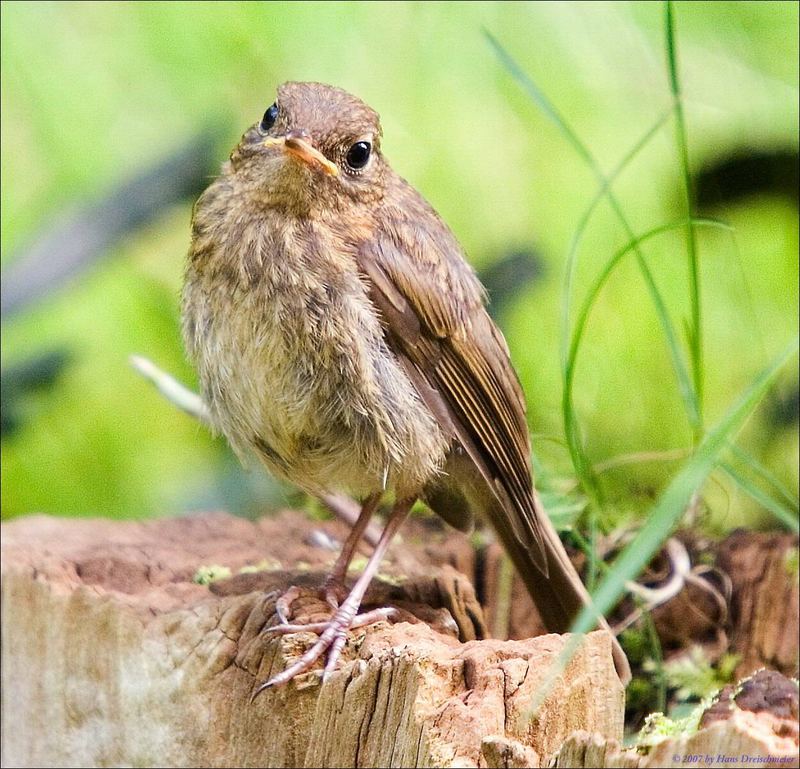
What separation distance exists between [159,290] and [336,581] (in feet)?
7.91

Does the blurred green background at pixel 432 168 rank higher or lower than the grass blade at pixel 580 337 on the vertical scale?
higher

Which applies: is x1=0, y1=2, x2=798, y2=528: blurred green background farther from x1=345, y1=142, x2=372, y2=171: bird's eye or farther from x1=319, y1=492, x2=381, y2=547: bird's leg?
x1=345, y1=142, x2=372, y2=171: bird's eye

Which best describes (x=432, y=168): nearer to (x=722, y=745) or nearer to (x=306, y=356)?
(x=306, y=356)

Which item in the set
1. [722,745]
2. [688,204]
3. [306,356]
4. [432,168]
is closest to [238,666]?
[306,356]

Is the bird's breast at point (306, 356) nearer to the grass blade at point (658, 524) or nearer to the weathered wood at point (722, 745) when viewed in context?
the grass blade at point (658, 524)

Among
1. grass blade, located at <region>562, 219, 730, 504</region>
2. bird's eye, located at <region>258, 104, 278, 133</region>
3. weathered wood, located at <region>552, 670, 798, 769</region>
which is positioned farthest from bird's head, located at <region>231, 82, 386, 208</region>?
weathered wood, located at <region>552, 670, 798, 769</region>

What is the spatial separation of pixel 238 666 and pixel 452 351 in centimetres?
108

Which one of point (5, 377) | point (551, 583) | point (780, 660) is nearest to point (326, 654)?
point (551, 583)

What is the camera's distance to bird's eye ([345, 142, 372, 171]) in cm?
333

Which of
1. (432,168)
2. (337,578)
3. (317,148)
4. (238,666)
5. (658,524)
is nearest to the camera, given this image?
(658,524)

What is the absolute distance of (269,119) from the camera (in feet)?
11.1

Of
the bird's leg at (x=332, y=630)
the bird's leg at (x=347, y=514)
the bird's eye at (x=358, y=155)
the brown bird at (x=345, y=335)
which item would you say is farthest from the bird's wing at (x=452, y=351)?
the bird's leg at (x=347, y=514)

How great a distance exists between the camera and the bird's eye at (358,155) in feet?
10.9

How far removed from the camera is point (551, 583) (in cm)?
363
